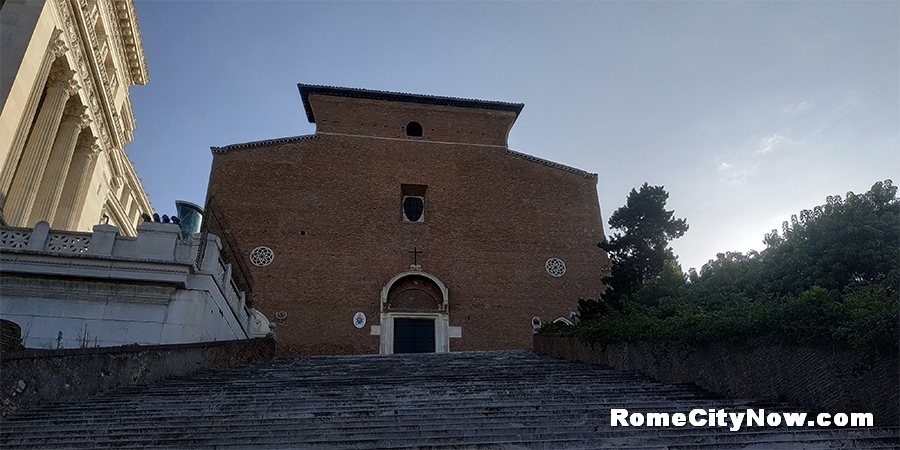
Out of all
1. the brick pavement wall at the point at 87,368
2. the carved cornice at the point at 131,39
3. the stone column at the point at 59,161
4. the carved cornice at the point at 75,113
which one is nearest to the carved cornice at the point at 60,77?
the stone column at the point at 59,161

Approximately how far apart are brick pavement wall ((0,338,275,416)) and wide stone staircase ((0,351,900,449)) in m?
0.17

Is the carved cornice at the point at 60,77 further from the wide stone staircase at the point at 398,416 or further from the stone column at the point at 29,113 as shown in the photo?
the wide stone staircase at the point at 398,416

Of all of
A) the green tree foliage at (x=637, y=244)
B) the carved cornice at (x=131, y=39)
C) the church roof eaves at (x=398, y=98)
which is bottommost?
the green tree foliage at (x=637, y=244)

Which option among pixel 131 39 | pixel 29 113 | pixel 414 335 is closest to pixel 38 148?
pixel 29 113

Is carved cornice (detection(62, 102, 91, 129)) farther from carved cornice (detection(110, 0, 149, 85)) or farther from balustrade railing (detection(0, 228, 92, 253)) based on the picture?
balustrade railing (detection(0, 228, 92, 253))

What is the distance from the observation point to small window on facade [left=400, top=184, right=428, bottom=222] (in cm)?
1880

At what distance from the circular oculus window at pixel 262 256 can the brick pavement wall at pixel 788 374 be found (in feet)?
38.3

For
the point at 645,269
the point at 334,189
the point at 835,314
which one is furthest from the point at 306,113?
the point at 835,314

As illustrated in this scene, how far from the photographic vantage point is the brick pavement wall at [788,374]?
491cm

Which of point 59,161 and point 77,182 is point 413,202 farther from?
point 77,182

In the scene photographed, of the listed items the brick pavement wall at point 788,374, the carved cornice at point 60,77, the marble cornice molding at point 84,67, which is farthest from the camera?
the carved cornice at point 60,77

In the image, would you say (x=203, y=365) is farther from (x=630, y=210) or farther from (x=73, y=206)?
(x=73, y=206)

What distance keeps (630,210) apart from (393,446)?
1160 cm

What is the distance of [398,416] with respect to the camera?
5.12 metres
